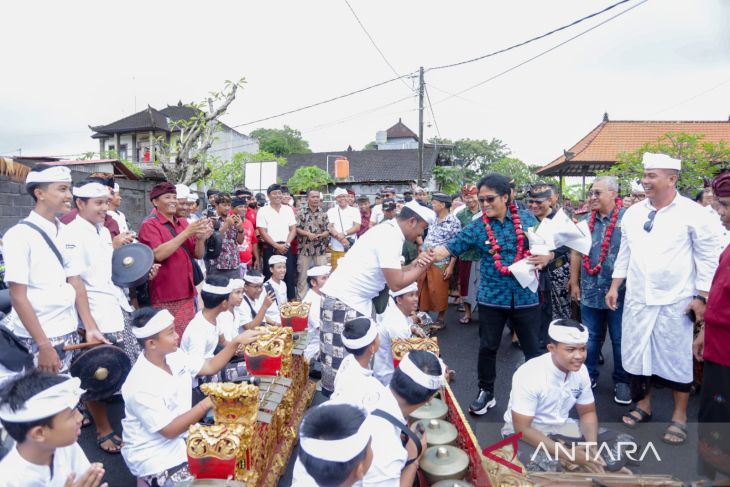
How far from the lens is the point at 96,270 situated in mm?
3451

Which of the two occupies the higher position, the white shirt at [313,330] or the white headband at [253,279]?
the white headband at [253,279]

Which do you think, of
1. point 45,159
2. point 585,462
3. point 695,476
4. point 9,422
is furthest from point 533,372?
point 45,159

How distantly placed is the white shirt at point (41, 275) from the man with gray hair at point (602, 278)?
14.2 feet

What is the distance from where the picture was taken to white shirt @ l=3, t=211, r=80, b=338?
2.75 metres

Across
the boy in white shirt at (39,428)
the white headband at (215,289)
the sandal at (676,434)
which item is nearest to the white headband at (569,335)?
the sandal at (676,434)

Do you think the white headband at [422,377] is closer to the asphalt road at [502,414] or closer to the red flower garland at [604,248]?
the asphalt road at [502,414]

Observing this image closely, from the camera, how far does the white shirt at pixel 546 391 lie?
2781 mm

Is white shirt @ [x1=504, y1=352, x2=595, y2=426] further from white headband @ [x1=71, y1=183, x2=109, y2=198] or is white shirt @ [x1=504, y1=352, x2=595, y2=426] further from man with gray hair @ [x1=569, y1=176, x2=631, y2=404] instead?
white headband @ [x1=71, y1=183, x2=109, y2=198]

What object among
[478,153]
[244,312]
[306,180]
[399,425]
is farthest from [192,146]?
[478,153]

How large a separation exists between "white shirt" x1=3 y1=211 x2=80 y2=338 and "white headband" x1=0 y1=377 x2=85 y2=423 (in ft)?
3.97

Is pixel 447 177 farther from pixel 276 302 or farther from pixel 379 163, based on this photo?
pixel 276 302

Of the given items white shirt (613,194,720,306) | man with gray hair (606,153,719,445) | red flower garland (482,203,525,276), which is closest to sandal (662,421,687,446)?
man with gray hair (606,153,719,445)

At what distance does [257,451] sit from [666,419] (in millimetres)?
3504

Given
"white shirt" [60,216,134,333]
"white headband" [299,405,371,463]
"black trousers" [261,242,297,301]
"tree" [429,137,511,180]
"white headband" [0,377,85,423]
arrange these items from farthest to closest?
1. "tree" [429,137,511,180]
2. "black trousers" [261,242,297,301]
3. "white shirt" [60,216,134,333]
4. "white headband" [0,377,85,423]
5. "white headband" [299,405,371,463]
